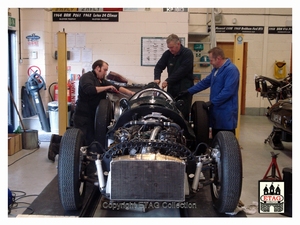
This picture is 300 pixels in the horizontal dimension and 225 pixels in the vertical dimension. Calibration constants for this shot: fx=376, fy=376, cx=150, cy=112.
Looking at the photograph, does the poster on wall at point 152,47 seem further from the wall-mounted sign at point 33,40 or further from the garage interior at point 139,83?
the wall-mounted sign at point 33,40

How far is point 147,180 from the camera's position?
2.91 m

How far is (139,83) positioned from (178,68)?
2.58 metres

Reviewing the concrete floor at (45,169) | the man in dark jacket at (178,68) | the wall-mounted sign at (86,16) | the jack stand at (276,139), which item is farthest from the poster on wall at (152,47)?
the jack stand at (276,139)

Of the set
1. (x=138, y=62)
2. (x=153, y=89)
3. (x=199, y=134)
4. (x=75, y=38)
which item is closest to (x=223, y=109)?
(x=199, y=134)

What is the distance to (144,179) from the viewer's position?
2.91m

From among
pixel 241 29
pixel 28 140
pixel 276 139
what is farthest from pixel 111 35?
pixel 241 29

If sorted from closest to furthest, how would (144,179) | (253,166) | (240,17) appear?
1. (144,179)
2. (253,166)
3. (240,17)

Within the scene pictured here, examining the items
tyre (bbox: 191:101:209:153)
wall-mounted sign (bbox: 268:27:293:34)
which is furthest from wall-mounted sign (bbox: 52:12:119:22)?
wall-mounted sign (bbox: 268:27:293:34)

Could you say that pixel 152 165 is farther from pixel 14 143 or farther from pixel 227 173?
pixel 14 143

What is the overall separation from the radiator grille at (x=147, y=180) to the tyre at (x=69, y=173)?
1.37 feet

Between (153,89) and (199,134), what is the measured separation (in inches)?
33.4

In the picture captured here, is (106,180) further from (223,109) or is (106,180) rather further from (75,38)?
(75,38)

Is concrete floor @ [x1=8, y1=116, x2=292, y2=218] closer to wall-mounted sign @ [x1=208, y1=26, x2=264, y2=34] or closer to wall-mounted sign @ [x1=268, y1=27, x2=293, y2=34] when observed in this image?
wall-mounted sign @ [x1=208, y1=26, x2=264, y2=34]

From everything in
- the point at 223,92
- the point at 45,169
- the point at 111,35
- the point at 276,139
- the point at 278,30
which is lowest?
the point at 45,169
